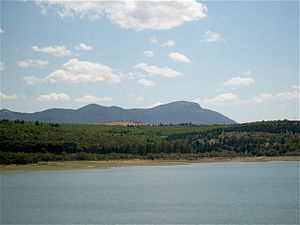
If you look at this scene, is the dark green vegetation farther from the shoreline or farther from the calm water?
the calm water

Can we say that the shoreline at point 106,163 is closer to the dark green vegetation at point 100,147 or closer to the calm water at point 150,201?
the dark green vegetation at point 100,147

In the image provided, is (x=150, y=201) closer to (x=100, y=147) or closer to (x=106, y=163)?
(x=106, y=163)

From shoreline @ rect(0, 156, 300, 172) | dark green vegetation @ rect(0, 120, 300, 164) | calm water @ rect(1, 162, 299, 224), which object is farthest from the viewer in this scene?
dark green vegetation @ rect(0, 120, 300, 164)

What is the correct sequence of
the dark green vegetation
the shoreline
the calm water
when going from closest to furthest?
the calm water, the shoreline, the dark green vegetation

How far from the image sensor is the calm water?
50938 mm

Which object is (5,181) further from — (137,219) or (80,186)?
(137,219)

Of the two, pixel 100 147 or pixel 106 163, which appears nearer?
pixel 106 163

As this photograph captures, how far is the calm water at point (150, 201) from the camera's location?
50.9 m

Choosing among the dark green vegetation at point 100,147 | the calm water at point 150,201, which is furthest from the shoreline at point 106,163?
the calm water at point 150,201

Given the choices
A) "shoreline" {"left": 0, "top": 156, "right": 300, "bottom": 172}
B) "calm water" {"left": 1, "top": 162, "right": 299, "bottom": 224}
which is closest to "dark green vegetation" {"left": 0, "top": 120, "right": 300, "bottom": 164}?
"shoreline" {"left": 0, "top": 156, "right": 300, "bottom": 172}

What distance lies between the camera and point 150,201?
63.9 meters

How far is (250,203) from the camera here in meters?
60.1

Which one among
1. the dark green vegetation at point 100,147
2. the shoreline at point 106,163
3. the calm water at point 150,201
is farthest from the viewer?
the dark green vegetation at point 100,147

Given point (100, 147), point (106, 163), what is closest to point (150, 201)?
point (106, 163)
